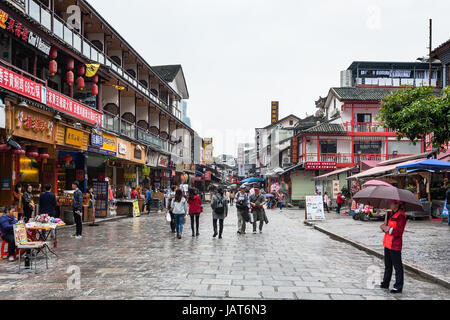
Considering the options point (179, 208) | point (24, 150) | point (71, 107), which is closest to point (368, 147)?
point (71, 107)

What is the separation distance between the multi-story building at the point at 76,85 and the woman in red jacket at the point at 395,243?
10.8 metres

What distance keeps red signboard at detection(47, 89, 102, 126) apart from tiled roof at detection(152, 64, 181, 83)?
68.2 ft

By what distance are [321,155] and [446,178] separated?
20.2m

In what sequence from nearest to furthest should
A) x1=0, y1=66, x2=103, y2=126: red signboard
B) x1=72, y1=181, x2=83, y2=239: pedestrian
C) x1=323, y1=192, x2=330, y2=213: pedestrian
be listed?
1. x1=0, y1=66, x2=103, y2=126: red signboard
2. x1=72, y1=181, x2=83, y2=239: pedestrian
3. x1=323, y1=192, x2=330, y2=213: pedestrian

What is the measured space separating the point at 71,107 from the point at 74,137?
1.26 metres

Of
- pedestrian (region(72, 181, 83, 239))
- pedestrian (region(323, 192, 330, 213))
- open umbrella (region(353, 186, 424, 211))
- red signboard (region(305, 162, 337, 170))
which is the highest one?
red signboard (region(305, 162, 337, 170))

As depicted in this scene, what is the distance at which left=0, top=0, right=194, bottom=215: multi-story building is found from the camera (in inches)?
512

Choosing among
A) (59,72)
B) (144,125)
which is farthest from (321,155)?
(59,72)

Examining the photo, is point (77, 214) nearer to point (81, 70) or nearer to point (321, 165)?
point (81, 70)

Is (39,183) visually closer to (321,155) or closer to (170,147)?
(170,147)

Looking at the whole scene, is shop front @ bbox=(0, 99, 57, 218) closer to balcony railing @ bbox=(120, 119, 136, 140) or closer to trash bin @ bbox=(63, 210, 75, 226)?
trash bin @ bbox=(63, 210, 75, 226)

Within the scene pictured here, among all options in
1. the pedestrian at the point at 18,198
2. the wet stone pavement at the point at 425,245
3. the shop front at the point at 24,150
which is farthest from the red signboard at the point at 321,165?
the pedestrian at the point at 18,198

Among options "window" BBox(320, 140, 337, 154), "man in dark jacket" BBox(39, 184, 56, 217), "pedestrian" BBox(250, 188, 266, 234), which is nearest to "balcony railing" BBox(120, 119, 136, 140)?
"pedestrian" BBox(250, 188, 266, 234)

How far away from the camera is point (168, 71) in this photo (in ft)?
133
